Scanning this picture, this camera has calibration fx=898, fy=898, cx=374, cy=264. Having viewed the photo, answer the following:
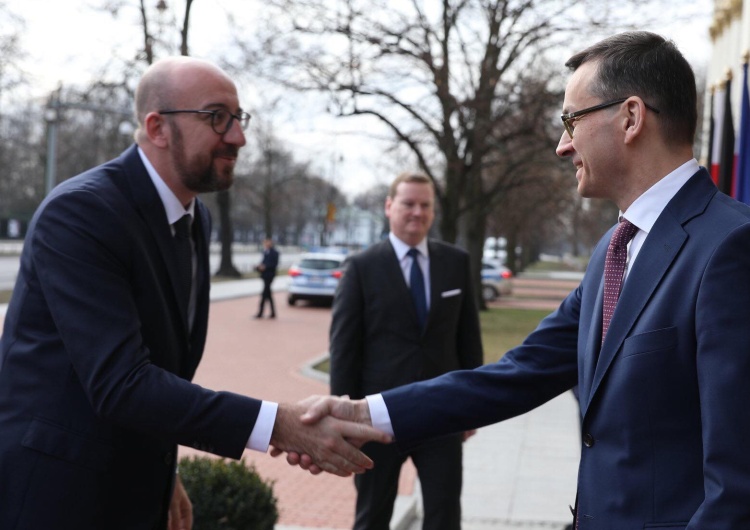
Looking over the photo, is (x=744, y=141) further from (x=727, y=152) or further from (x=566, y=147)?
(x=566, y=147)

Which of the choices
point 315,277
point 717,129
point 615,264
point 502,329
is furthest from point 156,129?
point 315,277

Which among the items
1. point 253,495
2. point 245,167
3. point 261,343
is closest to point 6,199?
point 245,167

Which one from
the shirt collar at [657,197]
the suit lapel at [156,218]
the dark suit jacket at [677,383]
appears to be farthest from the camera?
the suit lapel at [156,218]

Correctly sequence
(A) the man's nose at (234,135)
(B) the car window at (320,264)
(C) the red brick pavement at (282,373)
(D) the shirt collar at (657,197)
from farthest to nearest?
(B) the car window at (320,264) < (C) the red brick pavement at (282,373) < (A) the man's nose at (234,135) < (D) the shirt collar at (657,197)

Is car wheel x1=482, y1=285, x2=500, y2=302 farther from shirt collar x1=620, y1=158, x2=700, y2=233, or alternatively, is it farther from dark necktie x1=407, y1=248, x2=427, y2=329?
shirt collar x1=620, y1=158, x2=700, y2=233

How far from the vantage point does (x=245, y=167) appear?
209ft

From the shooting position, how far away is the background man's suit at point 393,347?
4676 mm

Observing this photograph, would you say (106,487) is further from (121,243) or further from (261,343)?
(261,343)

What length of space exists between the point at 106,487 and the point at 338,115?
13.9 m

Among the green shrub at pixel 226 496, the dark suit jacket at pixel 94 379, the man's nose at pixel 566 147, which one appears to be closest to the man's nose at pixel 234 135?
the dark suit jacket at pixel 94 379

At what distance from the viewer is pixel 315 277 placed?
28.2 metres

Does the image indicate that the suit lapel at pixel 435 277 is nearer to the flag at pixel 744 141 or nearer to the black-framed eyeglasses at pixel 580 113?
the black-framed eyeglasses at pixel 580 113

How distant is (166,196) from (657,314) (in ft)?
5.59

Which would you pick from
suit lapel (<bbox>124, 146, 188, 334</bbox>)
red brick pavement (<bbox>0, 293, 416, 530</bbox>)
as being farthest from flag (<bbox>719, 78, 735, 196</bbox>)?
suit lapel (<bbox>124, 146, 188, 334</bbox>)
